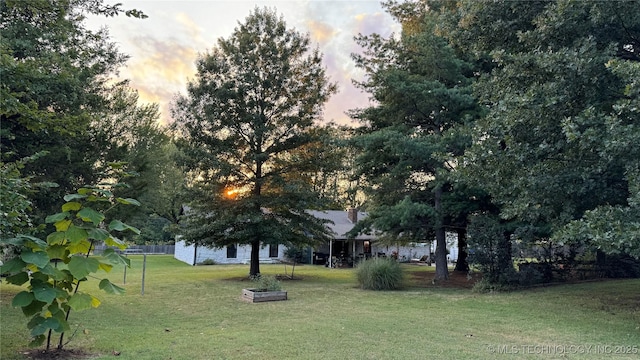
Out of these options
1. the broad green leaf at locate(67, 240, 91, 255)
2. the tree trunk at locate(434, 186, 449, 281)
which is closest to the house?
the tree trunk at locate(434, 186, 449, 281)

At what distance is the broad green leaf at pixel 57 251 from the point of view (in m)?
4.30

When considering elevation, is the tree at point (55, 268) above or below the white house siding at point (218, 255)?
above

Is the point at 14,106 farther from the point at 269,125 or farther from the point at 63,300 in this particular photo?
the point at 269,125

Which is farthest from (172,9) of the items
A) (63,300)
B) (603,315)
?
(603,315)

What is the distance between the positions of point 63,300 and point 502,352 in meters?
5.77

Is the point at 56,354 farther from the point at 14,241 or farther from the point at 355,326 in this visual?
the point at 355,326

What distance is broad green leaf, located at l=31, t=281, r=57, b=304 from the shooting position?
3934 mm

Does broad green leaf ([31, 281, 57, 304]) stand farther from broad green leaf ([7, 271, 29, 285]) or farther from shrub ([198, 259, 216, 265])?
shrub ([198, 259, 216, 265])

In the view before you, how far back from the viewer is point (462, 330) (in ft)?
23.7

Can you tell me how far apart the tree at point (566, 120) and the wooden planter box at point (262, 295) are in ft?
19.8

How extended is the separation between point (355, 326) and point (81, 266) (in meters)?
4.93

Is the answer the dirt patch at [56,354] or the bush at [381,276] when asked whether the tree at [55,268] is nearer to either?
the dirt patch at [56,354]

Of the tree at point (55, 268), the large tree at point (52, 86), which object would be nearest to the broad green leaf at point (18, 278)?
the tree at point (55, 268)

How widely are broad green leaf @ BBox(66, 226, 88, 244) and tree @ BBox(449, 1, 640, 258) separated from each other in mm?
7525
